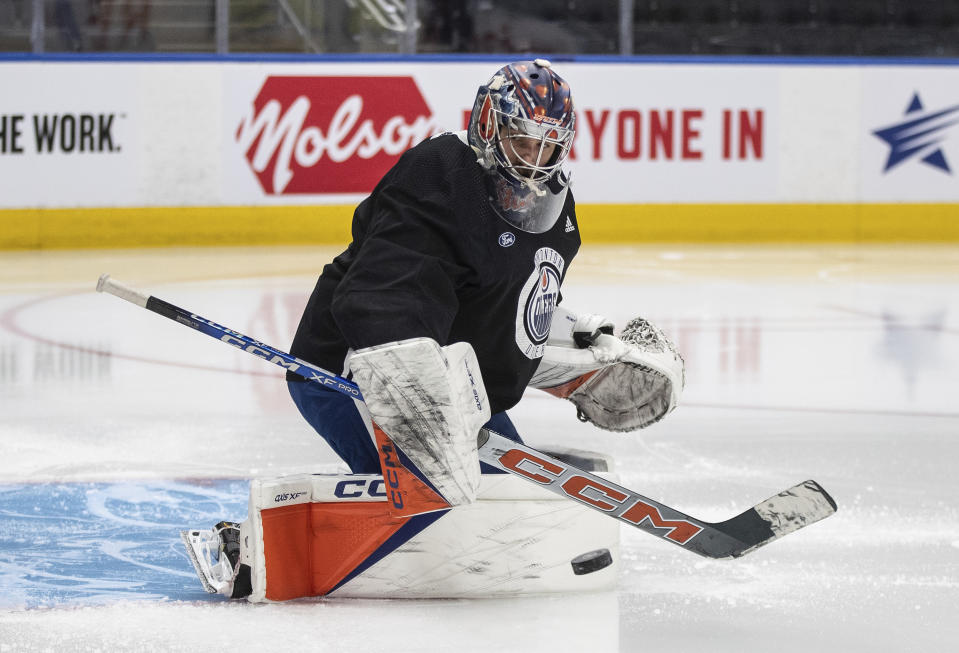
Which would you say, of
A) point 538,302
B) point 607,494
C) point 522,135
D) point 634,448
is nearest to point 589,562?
point 607,494

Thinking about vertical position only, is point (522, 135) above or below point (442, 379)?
above

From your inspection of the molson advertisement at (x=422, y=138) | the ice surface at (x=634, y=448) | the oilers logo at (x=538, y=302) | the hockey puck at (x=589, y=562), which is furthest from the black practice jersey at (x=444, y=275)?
the molson advertisement at (x=422, y=138)

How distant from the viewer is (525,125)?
2078mm

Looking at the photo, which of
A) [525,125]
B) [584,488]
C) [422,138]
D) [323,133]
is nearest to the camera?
[525,125]

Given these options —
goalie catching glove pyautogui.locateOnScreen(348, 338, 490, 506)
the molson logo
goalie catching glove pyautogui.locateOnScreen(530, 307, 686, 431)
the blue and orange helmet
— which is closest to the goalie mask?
the blue and orange helmet

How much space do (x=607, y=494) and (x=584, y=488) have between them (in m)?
0.04

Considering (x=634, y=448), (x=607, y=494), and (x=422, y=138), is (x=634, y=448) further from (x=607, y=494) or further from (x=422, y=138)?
(x=422, y=138)

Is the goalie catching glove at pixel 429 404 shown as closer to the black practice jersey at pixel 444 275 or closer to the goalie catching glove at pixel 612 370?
the black practice jersey at pixel 444 275

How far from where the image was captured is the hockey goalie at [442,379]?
1971 mm

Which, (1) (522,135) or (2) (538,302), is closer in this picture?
(1) (522,135)

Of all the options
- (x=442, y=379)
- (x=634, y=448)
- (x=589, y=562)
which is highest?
(x=442, y=379)

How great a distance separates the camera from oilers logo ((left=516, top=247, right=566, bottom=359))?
2.22m

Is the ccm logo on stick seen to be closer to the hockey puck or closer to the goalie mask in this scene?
the hockey puck

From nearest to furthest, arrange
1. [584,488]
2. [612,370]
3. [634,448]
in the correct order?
[584,488] → [612,370] → [634,448]
